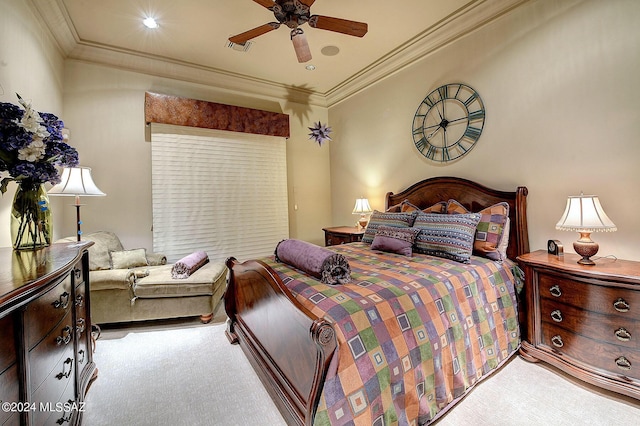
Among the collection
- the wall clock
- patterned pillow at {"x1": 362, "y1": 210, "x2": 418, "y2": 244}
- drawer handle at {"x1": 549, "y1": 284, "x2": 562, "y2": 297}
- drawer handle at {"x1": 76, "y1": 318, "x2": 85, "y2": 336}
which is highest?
the wall clock

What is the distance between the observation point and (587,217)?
1.92 meters

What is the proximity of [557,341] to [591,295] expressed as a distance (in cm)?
44

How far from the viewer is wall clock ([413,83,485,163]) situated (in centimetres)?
288

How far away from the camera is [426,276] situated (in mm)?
1816

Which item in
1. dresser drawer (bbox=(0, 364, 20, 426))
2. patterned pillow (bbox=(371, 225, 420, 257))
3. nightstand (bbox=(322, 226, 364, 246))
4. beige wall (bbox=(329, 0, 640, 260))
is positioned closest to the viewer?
dresser drawer (bbox=(0, 364, 20, 426))

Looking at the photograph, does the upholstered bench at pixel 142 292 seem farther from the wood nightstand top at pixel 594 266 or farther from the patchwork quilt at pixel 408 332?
the wood nightstand top at pixel 594 266

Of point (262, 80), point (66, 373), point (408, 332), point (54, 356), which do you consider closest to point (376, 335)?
point (408, 332)

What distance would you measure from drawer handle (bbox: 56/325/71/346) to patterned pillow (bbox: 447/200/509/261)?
2.85 m

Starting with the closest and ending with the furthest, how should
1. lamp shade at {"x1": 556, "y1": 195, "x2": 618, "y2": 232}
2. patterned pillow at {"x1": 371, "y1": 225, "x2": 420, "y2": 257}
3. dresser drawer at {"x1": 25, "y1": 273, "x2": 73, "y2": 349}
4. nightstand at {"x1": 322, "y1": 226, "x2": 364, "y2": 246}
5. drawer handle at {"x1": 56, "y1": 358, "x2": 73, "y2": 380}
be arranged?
1. dresser drawer at {"x1": 25, "y1": 273, "x2": 73, "y2": 349}
2. drawer handle at {"x1": 56, "y1": 358, "x2": 73, "y2": 380}
3. lamp shade at {"x1": 556, "y1": 195, "x2": 618, "y2": 232}
4. patterned pillow at {"x1": 371, "y1": 225, "x2": 420, "y2": 257}
5. nightstand at {"x1": 322, "y1": 226, "x2": 364, "y2": 246}

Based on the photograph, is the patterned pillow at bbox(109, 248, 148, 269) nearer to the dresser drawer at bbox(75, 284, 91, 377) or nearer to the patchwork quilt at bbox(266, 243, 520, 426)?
the dresser drawer at bbox(75, 284, 91, 377)

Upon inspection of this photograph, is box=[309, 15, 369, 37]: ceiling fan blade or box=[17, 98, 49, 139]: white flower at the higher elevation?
box=[309, 15, 369, 37]: ceiling fan blade

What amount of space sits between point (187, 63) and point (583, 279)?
4.66 m

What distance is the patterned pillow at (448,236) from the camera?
88.7 inches

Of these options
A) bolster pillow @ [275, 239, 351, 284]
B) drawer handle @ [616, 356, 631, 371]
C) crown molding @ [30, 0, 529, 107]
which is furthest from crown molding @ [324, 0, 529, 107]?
drawer handle @ [616, 356, 631, 371]
